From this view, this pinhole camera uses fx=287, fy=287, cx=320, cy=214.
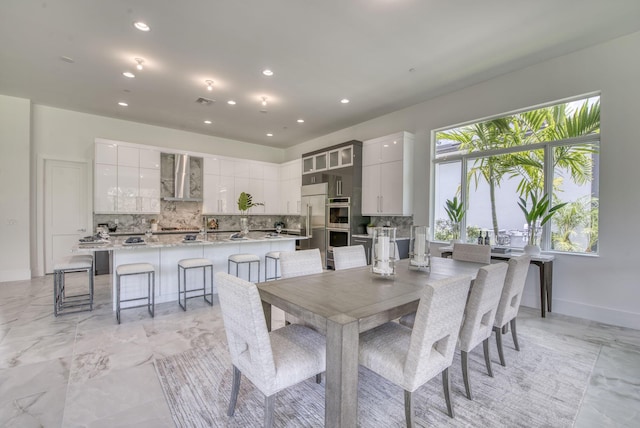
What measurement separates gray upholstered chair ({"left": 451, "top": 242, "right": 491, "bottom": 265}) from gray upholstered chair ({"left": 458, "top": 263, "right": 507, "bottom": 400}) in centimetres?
117

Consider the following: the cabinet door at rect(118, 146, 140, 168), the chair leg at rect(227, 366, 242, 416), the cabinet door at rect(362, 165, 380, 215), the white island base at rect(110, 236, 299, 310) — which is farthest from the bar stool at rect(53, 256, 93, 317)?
the cabinet door at rect(362, 165, 380, 215)

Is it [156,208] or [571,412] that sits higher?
[156,208]

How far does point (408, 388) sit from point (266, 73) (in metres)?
3.89

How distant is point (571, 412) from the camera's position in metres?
1.85

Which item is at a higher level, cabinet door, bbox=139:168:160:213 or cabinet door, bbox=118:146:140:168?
cabinet door, bbox=118:146:140:168

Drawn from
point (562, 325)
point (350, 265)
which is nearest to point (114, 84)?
point (350, 265)

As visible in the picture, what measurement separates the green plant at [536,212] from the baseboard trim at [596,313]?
0.81m

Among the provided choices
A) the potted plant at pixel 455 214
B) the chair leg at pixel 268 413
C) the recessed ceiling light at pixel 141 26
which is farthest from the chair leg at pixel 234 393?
the potted plant at pixel 455 214

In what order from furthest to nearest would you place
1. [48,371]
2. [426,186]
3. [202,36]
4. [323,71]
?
1. [426,186]
2. [323,71]
3. [202,36]
4. [48,371]

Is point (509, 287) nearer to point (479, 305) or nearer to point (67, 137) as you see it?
point (479, 305)

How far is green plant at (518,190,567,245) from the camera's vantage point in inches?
144

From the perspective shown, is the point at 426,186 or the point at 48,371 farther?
the point at 426,186

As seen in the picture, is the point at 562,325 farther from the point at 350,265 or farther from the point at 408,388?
the point at 408,388

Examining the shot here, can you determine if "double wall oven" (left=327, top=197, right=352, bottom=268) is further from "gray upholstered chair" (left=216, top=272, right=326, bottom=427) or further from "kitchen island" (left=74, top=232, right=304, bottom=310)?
"gray upholstered chair" (left=216, top=272, right=326, bottom=427)
